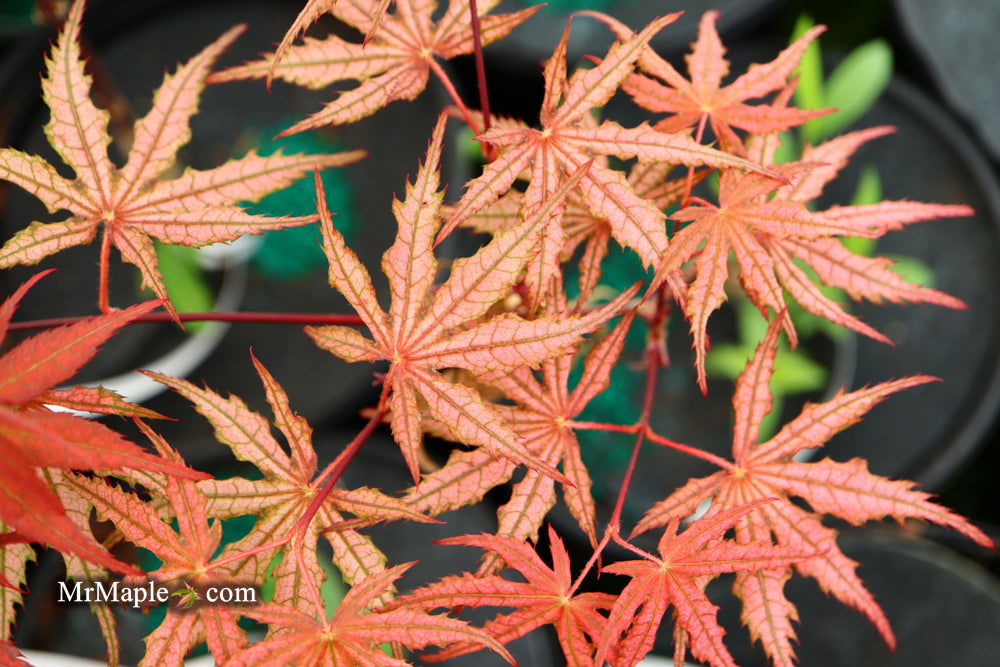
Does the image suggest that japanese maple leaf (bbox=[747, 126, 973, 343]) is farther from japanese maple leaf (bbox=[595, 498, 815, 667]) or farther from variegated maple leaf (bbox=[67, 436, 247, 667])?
variegated maple leaf (bbox=[67, 436, 247, 667])

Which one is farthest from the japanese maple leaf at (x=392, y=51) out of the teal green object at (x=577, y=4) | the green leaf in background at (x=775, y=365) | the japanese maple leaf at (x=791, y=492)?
the teal green object at (x=577, y=4)

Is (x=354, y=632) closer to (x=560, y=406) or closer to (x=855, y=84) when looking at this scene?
(x=560, y=406)

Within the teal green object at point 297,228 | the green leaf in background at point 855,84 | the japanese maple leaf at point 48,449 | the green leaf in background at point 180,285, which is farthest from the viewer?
the teal green object at point 297,228

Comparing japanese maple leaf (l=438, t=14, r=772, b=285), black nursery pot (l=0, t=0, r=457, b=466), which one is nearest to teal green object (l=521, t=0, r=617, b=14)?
black nursery pot (l=0, t=0, r=457, b=466)

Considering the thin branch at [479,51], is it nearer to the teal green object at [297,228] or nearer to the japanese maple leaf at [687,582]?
the japanese maple leaf at [687,582]

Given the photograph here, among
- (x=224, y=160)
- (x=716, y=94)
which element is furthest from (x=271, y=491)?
(x=224, y=160)

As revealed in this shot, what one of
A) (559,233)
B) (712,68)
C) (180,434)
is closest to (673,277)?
(559,233)

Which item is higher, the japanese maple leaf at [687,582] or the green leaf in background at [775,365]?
the green leaf in background at [775,365]
